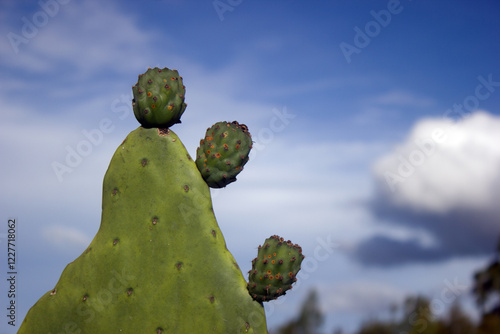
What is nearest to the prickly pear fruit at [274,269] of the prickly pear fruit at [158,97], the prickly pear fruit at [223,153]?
the prickly pear fruit at [223,153]

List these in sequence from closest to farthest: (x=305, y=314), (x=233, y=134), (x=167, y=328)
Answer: (x=167, y=328) → (x=233, y=134) → (x=305, y=314)

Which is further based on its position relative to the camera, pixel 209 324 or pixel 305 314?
pixel 305 314

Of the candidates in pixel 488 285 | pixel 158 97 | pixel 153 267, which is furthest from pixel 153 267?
pixel 488 285

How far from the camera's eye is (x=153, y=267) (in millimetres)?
4180

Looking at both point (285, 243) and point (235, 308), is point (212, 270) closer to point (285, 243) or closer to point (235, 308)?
point (235, 308)

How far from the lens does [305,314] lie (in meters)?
15.3

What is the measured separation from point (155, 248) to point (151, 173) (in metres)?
0.60

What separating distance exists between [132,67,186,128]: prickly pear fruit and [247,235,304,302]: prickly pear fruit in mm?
1316

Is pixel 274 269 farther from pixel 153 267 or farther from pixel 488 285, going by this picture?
pixel 488 285

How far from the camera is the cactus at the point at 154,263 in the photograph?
13.6 ft

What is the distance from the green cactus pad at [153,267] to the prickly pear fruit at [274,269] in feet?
0.36

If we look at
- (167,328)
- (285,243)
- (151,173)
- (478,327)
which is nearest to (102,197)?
(151,173)

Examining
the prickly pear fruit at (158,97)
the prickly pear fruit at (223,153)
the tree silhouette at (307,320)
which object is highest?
the prickly pear fruit at (158,97)

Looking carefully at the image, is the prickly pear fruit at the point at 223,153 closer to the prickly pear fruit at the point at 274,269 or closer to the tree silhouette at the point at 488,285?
the prickly pear fruit at the point at 274,269
